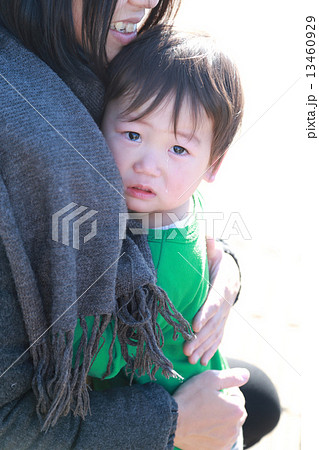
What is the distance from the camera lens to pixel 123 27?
1527 millimetres

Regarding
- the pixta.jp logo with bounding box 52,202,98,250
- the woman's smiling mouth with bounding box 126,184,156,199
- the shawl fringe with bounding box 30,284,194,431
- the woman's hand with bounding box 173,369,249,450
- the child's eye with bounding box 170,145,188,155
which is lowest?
the woman's hand with bounding box 173,369,249,450

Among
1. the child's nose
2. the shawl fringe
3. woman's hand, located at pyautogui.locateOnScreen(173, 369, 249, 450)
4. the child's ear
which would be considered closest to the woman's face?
the child's nose

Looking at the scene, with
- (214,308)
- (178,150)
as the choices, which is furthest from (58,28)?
(214,308)

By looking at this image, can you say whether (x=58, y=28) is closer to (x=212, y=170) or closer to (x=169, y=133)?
(x=169, y=133)

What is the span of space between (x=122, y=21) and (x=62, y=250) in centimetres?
61

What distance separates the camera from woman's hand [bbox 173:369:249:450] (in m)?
1.47

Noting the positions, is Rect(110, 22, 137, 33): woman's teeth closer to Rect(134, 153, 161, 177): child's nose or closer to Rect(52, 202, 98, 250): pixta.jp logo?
Rect(134, 153, 161, 177): child's nose

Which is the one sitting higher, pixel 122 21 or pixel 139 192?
pixel 122 21

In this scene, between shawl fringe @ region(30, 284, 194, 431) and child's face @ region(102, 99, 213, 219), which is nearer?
shawl fringe @ region(30, 284, 194, 431)

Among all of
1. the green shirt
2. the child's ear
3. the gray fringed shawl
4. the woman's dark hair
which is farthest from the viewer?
the child's ear

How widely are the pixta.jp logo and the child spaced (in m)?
0.28

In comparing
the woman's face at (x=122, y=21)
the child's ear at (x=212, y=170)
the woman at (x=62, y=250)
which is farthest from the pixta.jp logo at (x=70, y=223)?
the child's ear at (x=212, y=170)

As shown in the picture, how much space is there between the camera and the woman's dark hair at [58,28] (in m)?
1.33

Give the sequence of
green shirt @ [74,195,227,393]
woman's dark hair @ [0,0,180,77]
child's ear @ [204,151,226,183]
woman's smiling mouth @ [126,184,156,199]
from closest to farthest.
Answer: woman's dark hair @ [0,0,180,77]
green shirt @ [74,195,227,393]
woman's smiling mouth @ [126,184,156,199]
child's ear @ [204,151,226,183]
